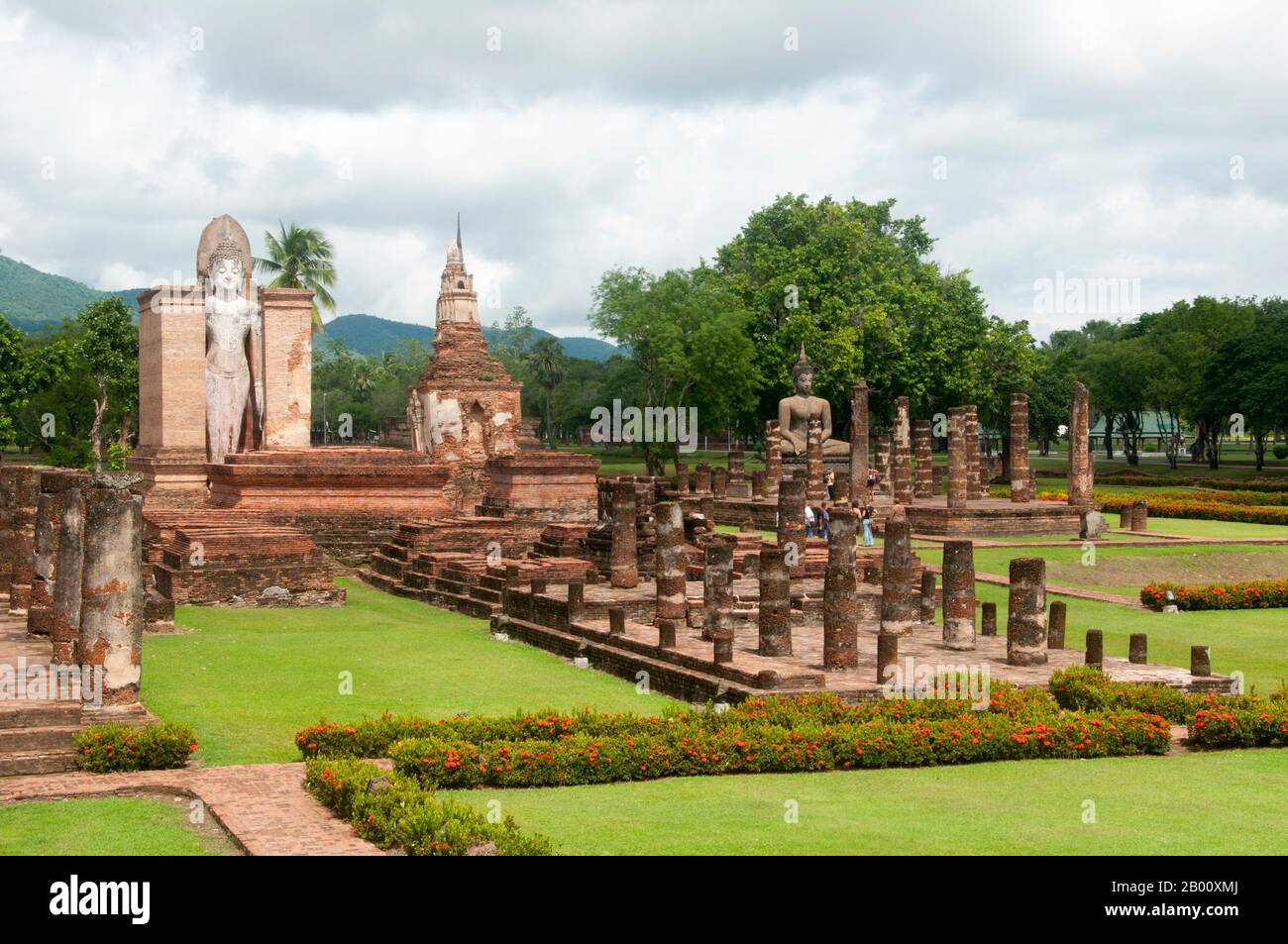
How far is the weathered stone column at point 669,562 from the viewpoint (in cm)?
1920

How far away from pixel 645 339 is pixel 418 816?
136 feet

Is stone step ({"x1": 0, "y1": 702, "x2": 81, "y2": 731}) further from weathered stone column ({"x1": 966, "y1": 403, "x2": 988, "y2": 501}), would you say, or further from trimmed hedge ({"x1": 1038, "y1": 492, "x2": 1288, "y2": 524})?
trimmed hedge ({"x1": 1038, "y1": 492, "x2": 1288, "y2": 524})

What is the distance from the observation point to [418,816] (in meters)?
9.05

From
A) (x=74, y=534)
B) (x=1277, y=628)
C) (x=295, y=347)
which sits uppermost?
(x=295, y=347)

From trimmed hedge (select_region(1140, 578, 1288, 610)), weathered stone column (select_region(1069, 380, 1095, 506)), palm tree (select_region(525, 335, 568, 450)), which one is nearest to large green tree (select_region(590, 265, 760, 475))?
weathered stone column (select_region(1069, 380, 1095, 506))

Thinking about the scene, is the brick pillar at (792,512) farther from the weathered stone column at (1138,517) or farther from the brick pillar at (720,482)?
the brick pillar at (720,482)

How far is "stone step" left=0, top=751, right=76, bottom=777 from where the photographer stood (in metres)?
11.4

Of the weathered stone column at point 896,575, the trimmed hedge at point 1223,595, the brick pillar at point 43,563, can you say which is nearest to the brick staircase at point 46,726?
the brick pillar at point 43,563

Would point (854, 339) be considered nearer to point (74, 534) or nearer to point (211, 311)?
point (211, 311)

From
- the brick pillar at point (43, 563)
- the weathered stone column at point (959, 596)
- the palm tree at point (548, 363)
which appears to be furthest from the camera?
the palm tree at point (548, 363)

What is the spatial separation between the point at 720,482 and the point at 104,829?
32729mm

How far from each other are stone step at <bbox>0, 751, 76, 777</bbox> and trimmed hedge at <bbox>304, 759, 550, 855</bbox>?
224 centimetres

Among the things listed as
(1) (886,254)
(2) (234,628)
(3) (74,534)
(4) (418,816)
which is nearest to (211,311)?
(2) (234,628)

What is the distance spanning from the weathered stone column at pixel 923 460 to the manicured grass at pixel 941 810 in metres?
28.5
